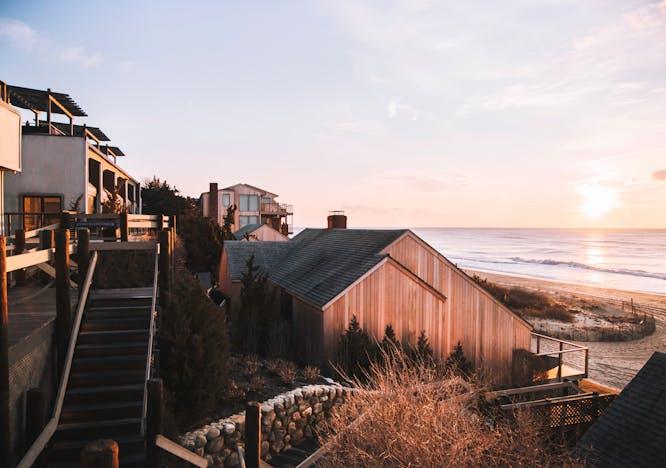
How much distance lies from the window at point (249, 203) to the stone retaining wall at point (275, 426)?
192 ft

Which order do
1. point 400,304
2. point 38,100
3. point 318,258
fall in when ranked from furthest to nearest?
1. point 38,100
2. point 318,258
3. point 400,304

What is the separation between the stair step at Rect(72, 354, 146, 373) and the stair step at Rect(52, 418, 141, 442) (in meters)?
1.13

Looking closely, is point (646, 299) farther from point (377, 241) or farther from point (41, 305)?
point (41, 305)

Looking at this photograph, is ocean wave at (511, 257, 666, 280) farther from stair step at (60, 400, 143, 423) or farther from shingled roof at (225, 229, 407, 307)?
stair step at (60, 400, 143, 423)

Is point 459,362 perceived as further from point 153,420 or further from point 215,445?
point 153,420

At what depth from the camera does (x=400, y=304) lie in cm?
1778

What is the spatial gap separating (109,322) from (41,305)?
152 centimetres

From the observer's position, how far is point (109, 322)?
Answer: 934cm

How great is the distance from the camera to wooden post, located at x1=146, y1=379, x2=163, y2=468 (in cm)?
571

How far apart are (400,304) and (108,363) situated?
11.7 m

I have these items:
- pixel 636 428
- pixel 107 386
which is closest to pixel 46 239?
pixel 107 386

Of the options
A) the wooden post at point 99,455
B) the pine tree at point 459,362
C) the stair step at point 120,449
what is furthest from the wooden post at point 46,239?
the pine tree at point 459,362

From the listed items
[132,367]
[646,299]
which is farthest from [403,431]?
[646,299]

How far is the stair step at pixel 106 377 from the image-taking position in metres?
8.01
